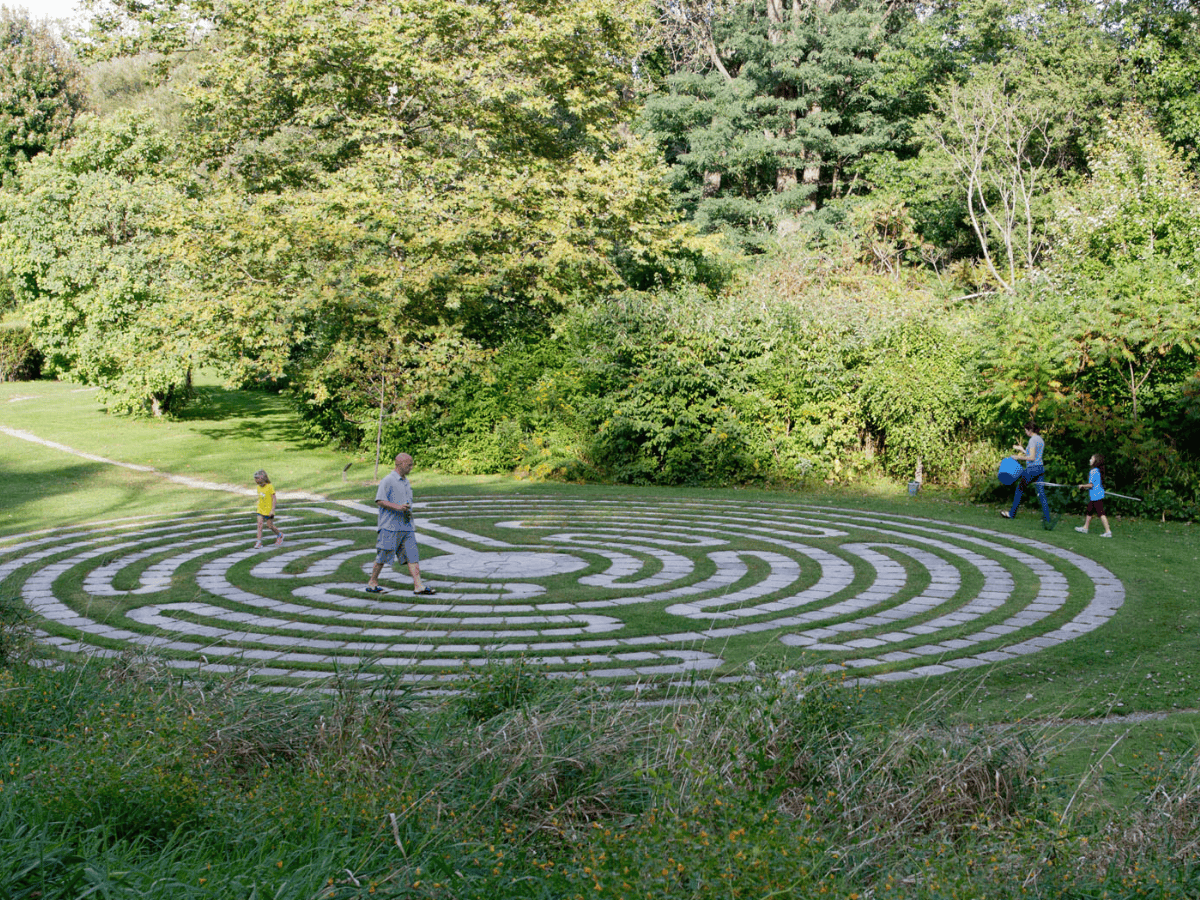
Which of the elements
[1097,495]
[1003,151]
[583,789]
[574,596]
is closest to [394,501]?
[574,596]

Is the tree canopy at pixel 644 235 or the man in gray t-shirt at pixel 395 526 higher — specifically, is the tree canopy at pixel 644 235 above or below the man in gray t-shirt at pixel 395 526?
above

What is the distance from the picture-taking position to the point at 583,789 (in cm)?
405

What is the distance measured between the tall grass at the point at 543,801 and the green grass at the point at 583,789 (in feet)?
0.04

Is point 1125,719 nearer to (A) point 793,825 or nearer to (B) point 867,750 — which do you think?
(B) point 867,750

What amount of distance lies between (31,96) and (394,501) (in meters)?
38.9

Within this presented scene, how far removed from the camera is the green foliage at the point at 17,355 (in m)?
37.4

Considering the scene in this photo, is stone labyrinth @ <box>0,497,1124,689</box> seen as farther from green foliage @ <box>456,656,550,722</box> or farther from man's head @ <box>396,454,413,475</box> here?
man's head @ <box>396,454,413,475</box>

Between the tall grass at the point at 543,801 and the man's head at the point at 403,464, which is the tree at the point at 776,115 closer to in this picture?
the man's head at the point at 403,464

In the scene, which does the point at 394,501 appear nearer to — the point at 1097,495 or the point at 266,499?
the point at 266,499

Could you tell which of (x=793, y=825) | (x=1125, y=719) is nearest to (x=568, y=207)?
(x=1125, y=719)

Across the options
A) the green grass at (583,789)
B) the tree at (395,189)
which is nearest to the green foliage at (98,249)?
the tree at (395,189)

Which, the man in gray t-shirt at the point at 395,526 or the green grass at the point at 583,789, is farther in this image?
the man in gray t-shirt at the point at 395,526

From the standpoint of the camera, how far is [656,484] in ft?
55.0

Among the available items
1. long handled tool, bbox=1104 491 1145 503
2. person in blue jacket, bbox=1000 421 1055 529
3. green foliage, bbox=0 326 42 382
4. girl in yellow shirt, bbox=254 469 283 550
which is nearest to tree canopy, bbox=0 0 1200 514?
long handled tool, bbox=1104 491 1145 503
